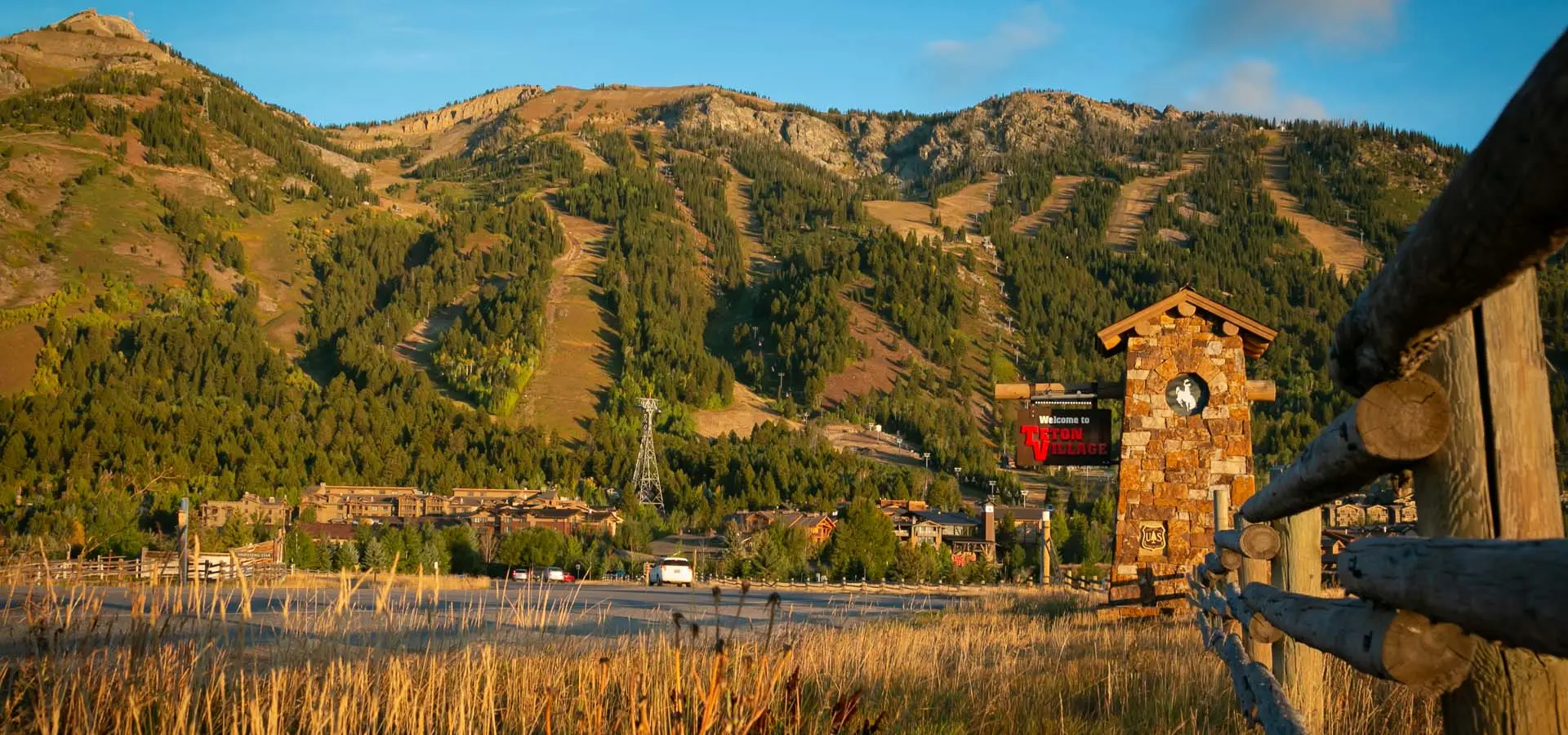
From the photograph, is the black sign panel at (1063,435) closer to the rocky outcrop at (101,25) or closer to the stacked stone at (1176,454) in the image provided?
the stacked stone at (1176,454)

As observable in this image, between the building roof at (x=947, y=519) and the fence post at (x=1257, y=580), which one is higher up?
the building roof at (x=947, y=519)

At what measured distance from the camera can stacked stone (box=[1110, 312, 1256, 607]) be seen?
1309 cm

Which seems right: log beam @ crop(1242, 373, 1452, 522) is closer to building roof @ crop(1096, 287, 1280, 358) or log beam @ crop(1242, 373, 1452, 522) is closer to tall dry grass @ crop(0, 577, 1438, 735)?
tall dry grass @ crop(0, 577, 1438, 735)

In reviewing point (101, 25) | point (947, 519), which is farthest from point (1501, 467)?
point (101, 25)

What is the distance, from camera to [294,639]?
5559mm

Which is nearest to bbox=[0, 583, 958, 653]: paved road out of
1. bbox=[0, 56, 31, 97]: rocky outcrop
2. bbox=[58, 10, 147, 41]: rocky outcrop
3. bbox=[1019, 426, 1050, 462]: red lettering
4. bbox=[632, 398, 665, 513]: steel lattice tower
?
bbox=[1019, 426, 1050, 462]: red lettering

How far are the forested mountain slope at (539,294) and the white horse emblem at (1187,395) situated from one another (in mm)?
39961

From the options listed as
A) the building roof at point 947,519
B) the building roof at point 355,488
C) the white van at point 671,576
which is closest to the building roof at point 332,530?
the building roof at point 355,488

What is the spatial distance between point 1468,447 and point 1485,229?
856 millimetres

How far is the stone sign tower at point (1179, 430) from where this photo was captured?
43.0 ft

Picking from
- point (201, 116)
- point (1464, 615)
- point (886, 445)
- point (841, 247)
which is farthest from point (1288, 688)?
point (201, 116)

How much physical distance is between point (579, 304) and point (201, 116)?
68.5 m

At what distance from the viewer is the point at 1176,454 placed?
1321 cm

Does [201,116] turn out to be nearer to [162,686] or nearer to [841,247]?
[841,247]
